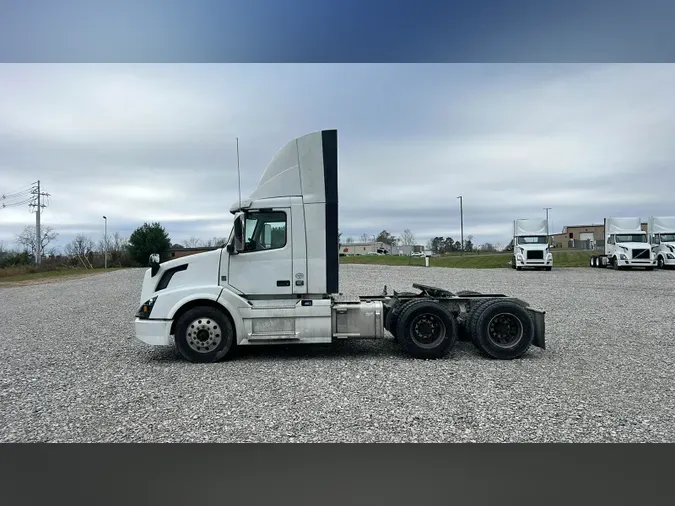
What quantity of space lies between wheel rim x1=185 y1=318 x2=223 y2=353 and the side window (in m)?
1.35

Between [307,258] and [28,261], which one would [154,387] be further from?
[28,261]

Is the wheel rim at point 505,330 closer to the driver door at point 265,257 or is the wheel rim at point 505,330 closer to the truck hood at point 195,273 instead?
the driver door at point 265,257

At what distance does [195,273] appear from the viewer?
7.75 meters

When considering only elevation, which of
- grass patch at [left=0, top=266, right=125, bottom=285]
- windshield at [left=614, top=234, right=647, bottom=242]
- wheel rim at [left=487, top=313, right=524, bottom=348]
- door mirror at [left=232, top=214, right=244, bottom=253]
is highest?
windshield at [left=614, top=234, right=647, bottom=242]

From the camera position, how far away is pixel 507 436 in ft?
14.6

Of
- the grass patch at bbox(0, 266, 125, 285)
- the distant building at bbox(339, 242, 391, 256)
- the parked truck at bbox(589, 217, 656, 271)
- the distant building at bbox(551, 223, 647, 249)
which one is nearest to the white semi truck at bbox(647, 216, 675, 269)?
the parked truck at bbox(589, 217, 656, 271)

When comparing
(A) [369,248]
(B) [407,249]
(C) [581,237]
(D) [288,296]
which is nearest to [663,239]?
(C) [581,237]

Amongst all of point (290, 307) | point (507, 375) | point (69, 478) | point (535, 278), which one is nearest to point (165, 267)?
point (290, 307)

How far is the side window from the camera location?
7.68 meters

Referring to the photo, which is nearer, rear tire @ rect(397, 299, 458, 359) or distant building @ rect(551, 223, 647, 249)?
rear tire @ rect(397, 299, 458, 359)

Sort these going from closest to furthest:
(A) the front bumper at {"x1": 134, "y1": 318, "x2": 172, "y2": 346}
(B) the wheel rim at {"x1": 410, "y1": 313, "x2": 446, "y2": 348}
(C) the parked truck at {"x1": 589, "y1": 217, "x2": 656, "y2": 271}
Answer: (A) the front bumper at {"x1": 134, "y1": 318, "x2": 172, "y2": 346}
(B) the wheel rim at {"x1": 410, "y1": 313, "x2": 446, "y2": 348}
(C) the parked truck at {"x1": 589, "y1": 217, "x2": 656, "y2": 271}

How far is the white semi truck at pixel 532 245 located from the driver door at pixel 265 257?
75.0 feet

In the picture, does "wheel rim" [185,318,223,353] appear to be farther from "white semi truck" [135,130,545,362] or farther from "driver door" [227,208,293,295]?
"driver door" [227,208,293,295]

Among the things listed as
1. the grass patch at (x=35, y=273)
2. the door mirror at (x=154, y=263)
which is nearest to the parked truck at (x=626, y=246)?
the door mirror at (x=154, y=263)
